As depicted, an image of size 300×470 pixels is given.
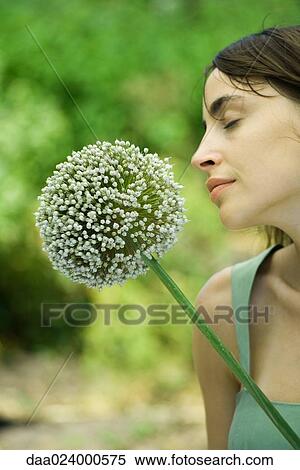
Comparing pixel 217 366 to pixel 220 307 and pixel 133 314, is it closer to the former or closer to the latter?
pixel 220 307

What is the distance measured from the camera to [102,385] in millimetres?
1146

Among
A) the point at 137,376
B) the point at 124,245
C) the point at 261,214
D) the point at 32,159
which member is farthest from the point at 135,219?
the point at 137,376

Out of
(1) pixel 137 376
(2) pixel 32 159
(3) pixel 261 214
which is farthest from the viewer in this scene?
(1) pixel 137 376

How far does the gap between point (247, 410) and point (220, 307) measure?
0.14m

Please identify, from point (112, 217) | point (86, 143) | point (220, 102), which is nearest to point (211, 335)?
point (112, 217)

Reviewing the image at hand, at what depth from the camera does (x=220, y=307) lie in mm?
859

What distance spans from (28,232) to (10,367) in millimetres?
221

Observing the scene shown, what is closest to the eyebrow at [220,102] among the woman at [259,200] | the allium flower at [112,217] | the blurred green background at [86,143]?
the woman at [259,200]

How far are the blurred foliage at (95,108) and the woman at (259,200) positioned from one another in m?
0.24

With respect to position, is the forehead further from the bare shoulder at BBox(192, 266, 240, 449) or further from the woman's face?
the bare shoulder at BBox(192, 266, 240, 449)

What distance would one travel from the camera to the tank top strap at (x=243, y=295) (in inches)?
31.2

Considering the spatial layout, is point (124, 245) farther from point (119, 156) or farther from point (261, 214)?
point (261, 214)

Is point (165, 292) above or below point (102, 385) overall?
above

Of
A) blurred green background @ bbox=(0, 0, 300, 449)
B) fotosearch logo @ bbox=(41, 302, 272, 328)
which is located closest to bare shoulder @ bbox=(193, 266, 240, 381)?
fotosearch logo @ bbox=(41, 302, 272, 328)
